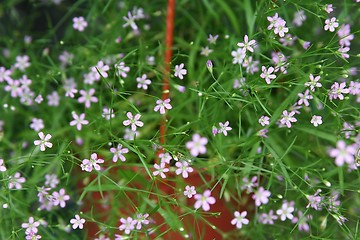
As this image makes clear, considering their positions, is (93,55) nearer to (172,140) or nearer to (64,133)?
(64,133)

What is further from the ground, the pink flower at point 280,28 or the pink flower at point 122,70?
the pink flower at point 280,28

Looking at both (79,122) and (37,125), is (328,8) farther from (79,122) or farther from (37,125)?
(37,125)

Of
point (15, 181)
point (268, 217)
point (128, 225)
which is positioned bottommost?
point (268, 217)

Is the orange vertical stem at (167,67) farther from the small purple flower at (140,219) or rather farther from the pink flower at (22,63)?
the pink flower at (22,63)

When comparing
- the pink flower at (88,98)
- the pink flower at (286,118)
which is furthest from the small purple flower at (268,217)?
the pink flower at (88,98)

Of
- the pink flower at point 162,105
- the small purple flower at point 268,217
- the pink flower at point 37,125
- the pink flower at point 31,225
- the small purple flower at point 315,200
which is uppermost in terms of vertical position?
the pink flower at point 162,105

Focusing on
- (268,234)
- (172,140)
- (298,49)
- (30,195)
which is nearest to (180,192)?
(172,140)

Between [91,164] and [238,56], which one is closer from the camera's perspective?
[91,164]

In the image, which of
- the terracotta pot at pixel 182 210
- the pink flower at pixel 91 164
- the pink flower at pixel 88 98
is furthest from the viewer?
the pink flower at pixel 88 98

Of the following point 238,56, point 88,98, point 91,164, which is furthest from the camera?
point 88,98

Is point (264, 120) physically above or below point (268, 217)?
above

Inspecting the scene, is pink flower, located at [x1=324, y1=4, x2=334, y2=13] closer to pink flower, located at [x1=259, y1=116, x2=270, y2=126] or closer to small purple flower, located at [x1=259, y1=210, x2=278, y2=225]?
pink flower, located at [x1=259, y1=116, x2=270, y2=126]

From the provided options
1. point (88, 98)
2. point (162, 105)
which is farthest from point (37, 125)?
point (162, 105)
